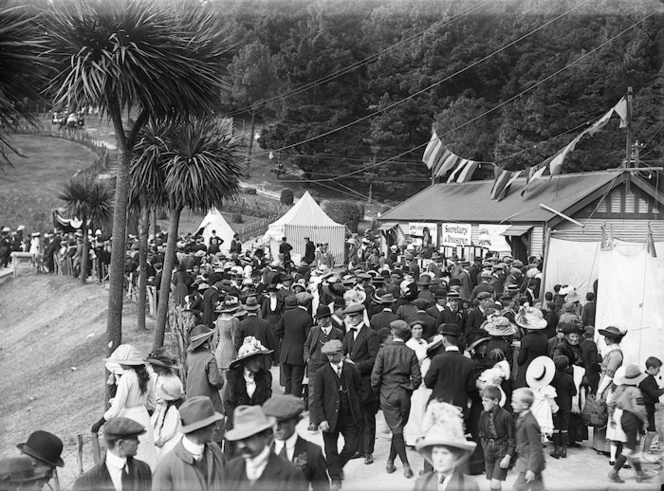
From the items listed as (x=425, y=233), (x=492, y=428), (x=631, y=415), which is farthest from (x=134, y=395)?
(x=425, y=233)

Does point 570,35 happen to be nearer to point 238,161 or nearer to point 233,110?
point 233,110

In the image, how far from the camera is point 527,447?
6926 millimetres

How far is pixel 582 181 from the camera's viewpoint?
94.8ft

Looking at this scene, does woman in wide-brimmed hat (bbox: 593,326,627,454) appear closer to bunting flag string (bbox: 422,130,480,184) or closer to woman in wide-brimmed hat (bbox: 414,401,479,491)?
woman in wide-brimmed hat (bbox: 414,401,479,491)

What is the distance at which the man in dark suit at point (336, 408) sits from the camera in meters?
8.33

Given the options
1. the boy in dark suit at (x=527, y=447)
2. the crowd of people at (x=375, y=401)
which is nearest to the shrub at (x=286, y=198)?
the crowd of people at (x=375, y=401)

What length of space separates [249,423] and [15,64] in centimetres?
618

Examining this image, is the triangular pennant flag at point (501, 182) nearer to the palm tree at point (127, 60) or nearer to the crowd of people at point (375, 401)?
the crowd of people at point (375, 401)

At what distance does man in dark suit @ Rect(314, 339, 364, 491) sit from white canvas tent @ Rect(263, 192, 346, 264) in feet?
75.6

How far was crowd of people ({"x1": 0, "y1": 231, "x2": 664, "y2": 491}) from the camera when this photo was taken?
16.3 ft

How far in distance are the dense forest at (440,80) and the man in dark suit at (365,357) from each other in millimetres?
38521

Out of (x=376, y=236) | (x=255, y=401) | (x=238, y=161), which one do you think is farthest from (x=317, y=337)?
(x=376, y=236)

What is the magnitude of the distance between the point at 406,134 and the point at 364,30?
1042 cm

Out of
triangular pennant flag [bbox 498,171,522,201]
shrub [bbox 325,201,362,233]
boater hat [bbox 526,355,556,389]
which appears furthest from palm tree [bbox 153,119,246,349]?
shrub [bbox 325,201,362,233]
